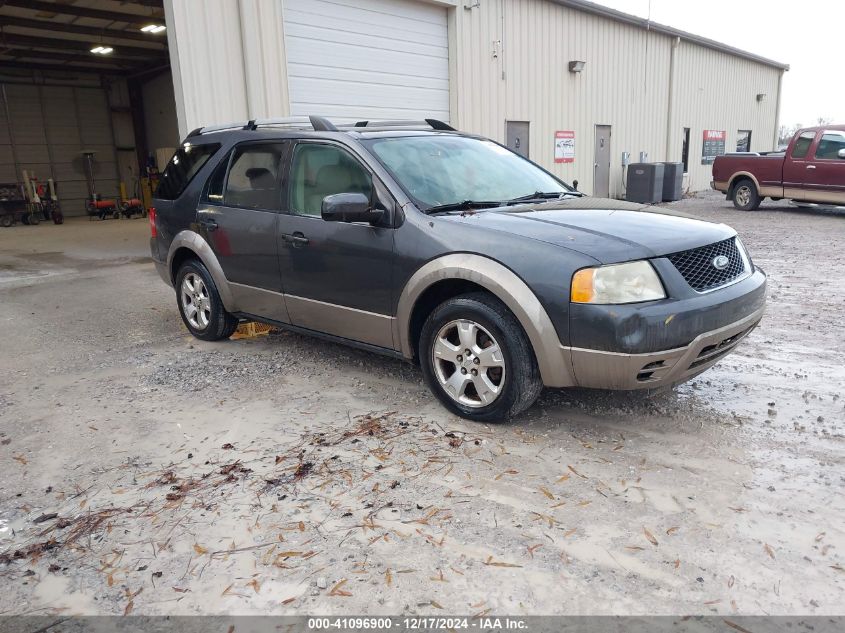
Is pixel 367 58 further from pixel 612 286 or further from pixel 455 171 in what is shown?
pixel 612 286

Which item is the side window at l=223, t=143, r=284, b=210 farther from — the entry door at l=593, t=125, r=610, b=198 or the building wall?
the building wall

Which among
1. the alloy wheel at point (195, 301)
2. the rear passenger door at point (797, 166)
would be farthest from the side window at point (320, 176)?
the rear passenger door at point (797, 166)

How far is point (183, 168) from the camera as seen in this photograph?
572cm

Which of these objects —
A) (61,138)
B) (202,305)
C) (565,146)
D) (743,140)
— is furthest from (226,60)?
(743,140)

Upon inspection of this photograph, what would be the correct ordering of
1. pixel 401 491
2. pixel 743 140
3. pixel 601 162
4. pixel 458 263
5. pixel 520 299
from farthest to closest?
pixel 743 140 < pixel 601 162 < pixel 458 263 < pixel 520 299 < pixel 401 491

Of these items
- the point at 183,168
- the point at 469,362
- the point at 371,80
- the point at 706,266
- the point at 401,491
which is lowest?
the point at 401,491

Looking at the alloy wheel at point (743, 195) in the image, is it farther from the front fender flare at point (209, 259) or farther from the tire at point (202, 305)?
the front fender flare at point (209, 259)

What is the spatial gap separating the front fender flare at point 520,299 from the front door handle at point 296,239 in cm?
110

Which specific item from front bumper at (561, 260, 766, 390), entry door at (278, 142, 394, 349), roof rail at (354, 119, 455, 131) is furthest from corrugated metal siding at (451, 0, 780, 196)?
front bumper at (561, 260, 766, 390)

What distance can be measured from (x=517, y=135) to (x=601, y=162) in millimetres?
4218

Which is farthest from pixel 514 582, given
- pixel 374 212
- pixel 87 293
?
pixel 87 293

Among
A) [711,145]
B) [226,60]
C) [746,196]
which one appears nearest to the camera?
[226,60]

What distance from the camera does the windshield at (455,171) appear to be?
4172 millimetres

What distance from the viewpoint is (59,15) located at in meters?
16.1
